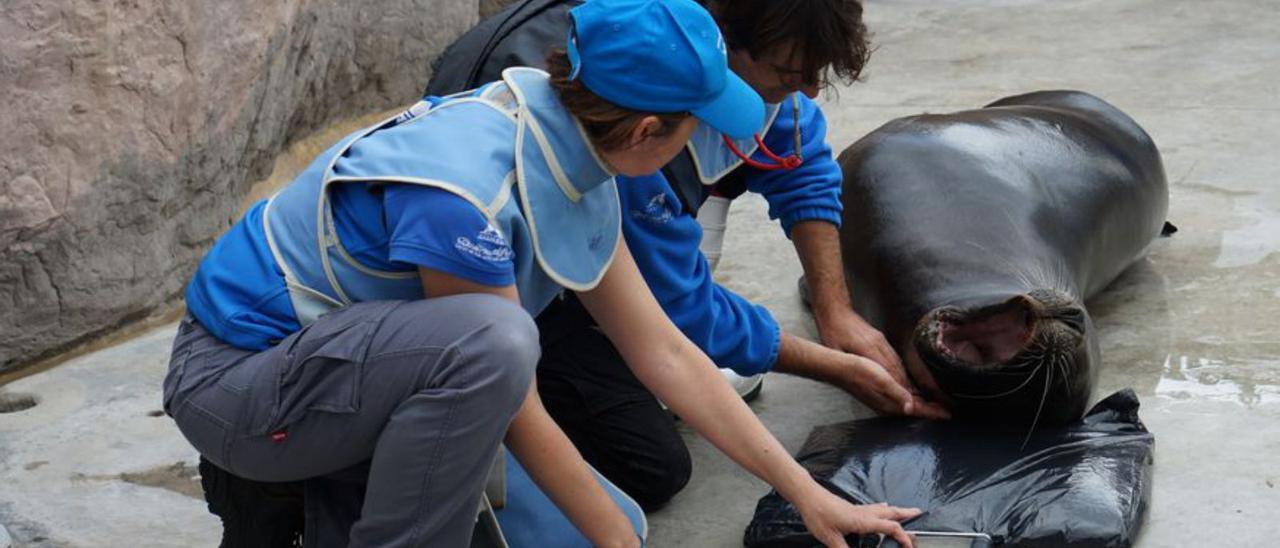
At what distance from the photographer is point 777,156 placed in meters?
3.60

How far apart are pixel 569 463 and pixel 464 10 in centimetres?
383

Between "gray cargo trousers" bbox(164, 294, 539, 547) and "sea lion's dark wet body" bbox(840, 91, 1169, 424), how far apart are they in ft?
3.77

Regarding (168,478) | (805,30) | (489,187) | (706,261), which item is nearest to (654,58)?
(489,187)

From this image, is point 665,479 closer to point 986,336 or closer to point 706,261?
point 706,261

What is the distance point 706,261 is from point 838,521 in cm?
75

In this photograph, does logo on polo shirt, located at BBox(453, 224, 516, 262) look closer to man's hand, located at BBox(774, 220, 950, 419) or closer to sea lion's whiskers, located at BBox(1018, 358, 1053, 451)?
man's hand, located at BBox(774, 220, 950, 419)

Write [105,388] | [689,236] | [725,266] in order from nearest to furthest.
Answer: [689,236] → [105,388] → [725,266]

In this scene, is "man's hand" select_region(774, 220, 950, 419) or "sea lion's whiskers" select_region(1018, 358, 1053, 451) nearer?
"sea lion's whiskers" select_region(1018, 358, 1053, 451)

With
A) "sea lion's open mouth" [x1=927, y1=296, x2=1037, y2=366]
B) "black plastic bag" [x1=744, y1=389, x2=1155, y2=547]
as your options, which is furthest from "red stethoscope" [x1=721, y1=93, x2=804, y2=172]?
"black plastic bag" [x1=744, y1=389, x2=1155, y2=547]

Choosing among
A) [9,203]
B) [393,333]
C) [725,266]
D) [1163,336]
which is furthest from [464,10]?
[393,333]

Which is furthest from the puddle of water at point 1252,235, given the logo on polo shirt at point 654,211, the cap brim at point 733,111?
the cap brim at point 733,111

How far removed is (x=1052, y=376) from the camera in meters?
3.25

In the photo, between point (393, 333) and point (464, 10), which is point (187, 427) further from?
point (464, 10)

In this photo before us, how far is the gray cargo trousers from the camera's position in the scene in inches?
97.1
